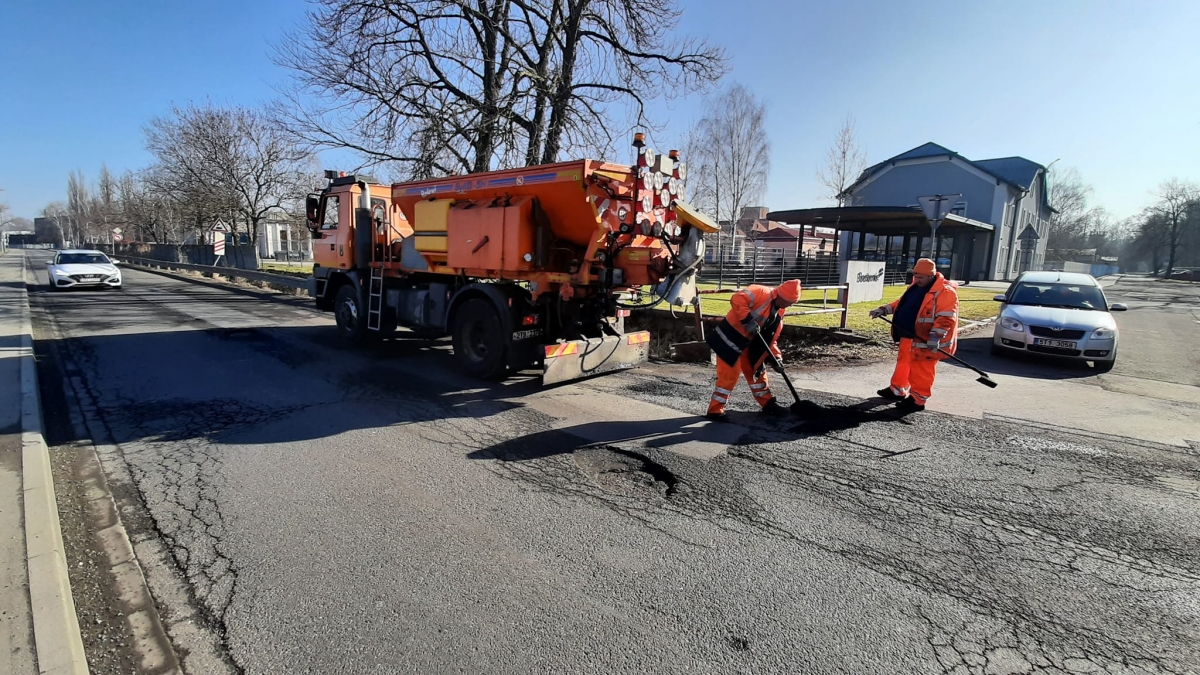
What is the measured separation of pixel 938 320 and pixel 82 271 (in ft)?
78.4

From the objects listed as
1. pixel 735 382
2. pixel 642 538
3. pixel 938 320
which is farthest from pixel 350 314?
pixel 938 320

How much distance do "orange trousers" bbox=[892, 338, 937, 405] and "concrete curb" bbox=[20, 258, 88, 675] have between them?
21.7 feet

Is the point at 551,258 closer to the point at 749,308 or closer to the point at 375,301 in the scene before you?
the point at 749,308

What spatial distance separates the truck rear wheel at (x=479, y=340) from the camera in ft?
22.8

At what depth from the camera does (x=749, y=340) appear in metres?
5.55

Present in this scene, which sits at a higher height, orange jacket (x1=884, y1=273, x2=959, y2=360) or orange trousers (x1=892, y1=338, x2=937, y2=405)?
orange jacket (x1=884, y1=273, x2=959, y2=360)

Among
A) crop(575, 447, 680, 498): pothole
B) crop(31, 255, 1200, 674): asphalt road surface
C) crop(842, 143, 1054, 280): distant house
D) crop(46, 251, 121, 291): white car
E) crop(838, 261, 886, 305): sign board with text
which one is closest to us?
crop(31, 255, 1200, 674): asphalt road surface

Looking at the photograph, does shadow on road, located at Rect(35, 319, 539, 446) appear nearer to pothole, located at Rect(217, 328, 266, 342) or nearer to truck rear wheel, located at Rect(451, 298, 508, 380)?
pothole, located at Rect(217, 328, 266, 342)

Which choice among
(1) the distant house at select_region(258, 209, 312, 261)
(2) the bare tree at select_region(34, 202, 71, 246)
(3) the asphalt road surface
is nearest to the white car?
(3) the asphalt road surface

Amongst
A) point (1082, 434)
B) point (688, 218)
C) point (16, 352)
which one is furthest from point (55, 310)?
point (1082, 434)

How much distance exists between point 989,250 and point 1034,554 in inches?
1453

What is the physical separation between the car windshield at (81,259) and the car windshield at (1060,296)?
85.7ft

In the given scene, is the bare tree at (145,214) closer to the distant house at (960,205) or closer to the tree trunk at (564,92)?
the tree trunk at (564,92)

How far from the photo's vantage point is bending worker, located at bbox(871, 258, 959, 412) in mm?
5734
